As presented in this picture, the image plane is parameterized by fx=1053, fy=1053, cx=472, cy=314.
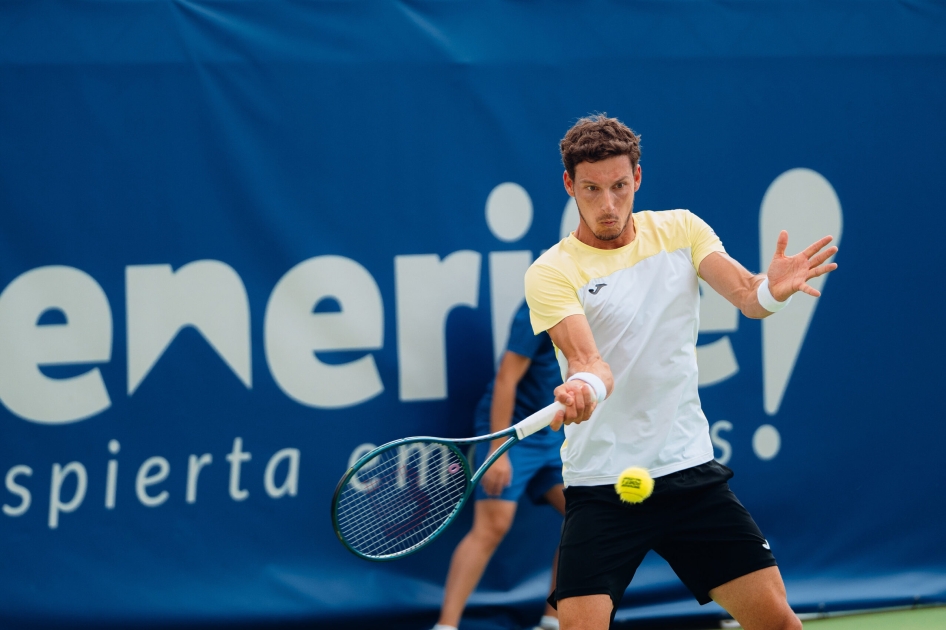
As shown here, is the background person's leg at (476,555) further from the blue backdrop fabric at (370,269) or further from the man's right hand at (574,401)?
the man's right hand at (574,401)

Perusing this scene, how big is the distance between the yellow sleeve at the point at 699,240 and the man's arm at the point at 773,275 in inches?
0.7

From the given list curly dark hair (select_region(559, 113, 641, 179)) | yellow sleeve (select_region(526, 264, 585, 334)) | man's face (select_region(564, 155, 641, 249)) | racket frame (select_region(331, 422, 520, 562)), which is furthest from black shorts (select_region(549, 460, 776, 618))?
curly dark hair (select_region(559, 113, 641, 179))

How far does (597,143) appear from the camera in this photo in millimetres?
2533

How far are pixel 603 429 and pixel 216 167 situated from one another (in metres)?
1.90

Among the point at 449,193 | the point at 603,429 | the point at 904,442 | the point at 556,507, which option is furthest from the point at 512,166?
the point at 904,442

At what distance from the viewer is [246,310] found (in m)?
3.79

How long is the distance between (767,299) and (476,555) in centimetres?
165

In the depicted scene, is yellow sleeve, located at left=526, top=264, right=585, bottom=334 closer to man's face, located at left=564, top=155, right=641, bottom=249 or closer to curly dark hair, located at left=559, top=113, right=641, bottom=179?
man's face, located at left=564, top=155, right=641, bottom=249

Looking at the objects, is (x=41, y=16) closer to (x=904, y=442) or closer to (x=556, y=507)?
(x=556, y=507)

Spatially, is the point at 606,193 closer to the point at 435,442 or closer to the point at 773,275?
the point at 773,275

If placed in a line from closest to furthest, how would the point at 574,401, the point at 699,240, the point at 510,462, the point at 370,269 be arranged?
1. the point at 574,401
2. the point at 699,240
3. the point at 510,462
4. the point at 370,269

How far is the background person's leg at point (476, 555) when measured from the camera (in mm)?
3645

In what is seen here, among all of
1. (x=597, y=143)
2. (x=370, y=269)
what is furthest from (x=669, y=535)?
(x=370, y=269)

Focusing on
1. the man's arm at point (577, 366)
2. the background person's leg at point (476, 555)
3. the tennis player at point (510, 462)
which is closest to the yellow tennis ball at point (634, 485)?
the man's arm at point (577, 366)
